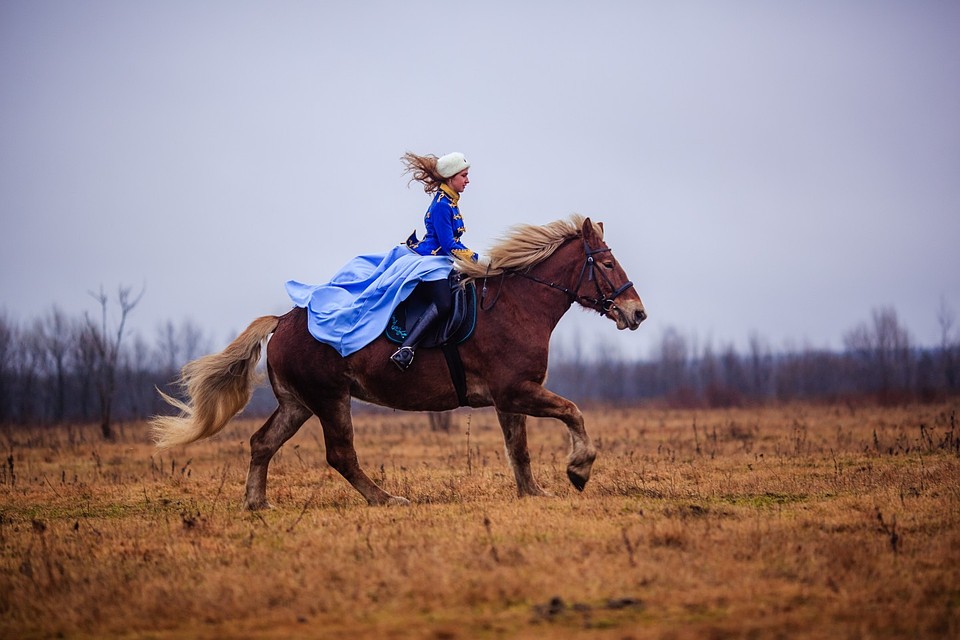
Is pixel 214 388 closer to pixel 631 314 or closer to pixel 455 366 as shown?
pixel 455 366

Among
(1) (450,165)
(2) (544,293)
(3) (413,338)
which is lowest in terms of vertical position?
(3) (413,338)

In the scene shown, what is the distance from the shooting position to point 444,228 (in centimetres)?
1072

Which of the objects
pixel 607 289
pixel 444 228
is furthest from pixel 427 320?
pixel 607 289

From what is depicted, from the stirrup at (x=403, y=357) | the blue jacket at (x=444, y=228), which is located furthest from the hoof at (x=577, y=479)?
the blue jacket at (x=444, y=228)

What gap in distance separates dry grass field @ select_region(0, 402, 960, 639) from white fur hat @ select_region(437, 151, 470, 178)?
12.2ft

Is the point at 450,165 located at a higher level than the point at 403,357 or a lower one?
higher

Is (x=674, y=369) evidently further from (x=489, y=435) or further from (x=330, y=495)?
(x=330, y=495)

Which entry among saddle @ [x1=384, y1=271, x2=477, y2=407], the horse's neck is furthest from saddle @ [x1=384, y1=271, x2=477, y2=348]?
the horse's neck

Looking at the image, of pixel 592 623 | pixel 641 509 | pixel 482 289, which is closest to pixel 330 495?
pixel 482 289

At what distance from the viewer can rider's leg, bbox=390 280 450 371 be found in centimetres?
993

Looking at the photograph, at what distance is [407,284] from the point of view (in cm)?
1028

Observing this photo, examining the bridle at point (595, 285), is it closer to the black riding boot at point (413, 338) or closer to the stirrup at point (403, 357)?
the black riding boot at point (413, 338)

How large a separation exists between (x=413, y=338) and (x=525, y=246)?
1.72m

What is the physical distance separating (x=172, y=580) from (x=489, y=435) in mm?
17594
